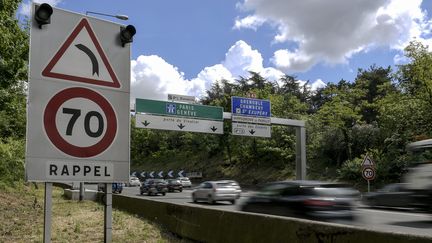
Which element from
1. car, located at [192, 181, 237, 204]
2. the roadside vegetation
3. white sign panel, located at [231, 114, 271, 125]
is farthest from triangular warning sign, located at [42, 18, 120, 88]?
white sign panel, located at [231, 114, 271, 125]

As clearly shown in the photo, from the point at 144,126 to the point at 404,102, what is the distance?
2126cm

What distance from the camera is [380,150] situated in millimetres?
41469

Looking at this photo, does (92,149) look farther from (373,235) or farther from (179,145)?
(179,145)

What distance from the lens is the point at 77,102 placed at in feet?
14.8

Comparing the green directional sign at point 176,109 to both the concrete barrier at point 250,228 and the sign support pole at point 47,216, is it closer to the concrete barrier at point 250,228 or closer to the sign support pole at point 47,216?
the concrete barrier at point 250,228

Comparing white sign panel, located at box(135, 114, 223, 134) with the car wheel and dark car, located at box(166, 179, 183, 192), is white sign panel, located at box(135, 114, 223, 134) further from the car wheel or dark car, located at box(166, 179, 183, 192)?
dark car, located at box(166, 179, 183, 192)

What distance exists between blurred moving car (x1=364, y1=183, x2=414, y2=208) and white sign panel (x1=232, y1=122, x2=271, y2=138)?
12409 millimetres

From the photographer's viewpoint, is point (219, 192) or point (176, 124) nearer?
point (219, 192)

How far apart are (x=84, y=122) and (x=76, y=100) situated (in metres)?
0.22

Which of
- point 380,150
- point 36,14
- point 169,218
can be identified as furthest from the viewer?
point 380,150

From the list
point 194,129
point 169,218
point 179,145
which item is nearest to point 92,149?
point 169,218

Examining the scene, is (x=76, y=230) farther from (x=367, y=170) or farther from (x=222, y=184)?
(x=367, y=170)

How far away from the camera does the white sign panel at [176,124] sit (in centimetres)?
3072

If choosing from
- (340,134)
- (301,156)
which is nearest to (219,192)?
(301,156)
